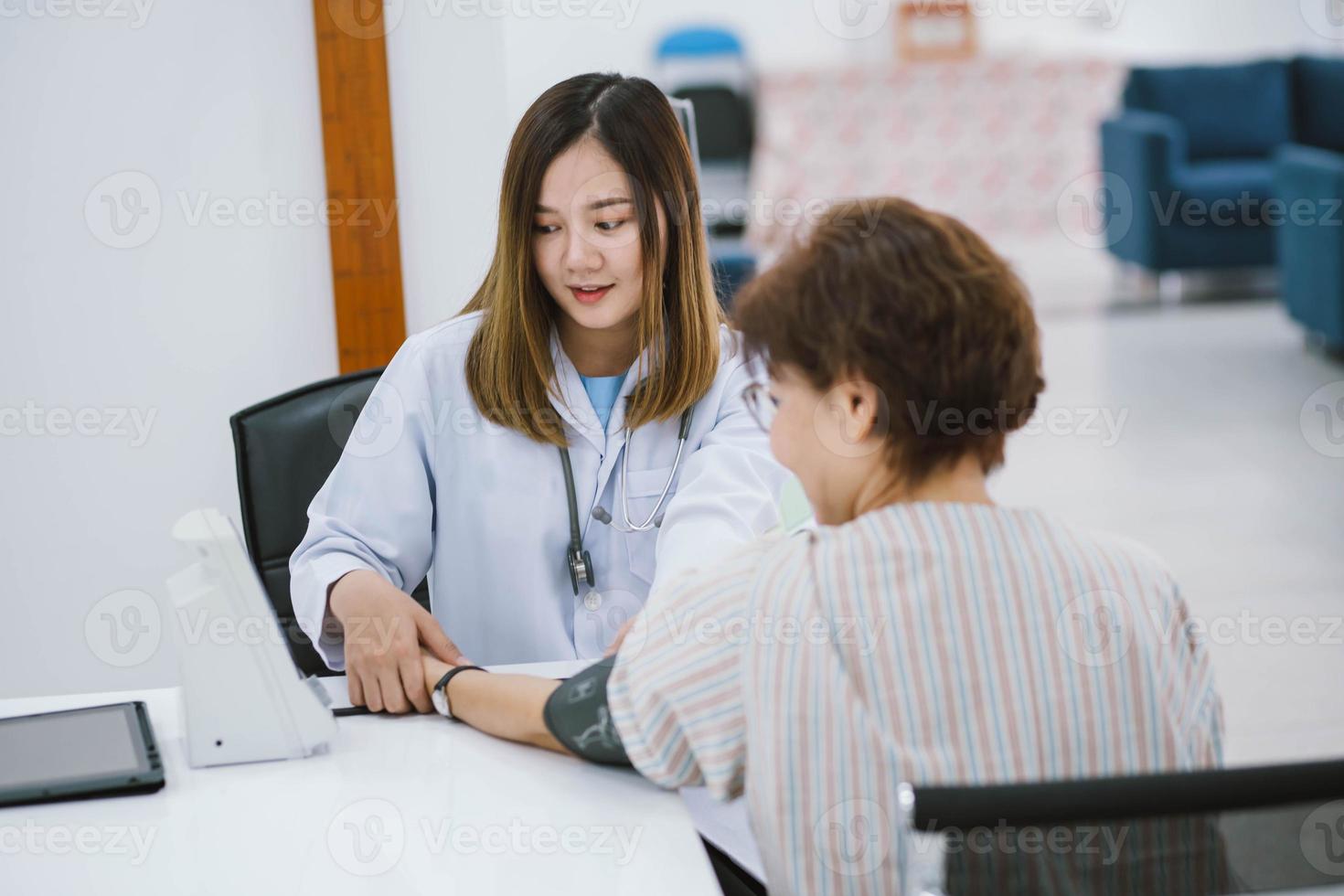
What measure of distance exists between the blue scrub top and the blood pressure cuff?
57 centimetres

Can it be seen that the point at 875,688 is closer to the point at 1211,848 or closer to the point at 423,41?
the point at 1211,848

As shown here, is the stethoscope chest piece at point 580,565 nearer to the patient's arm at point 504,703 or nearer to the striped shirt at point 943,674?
the patient's arm at point 504,703

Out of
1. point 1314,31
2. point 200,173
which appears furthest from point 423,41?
point 1314,31

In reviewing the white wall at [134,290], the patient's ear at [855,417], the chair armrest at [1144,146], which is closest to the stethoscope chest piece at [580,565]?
the patient's ear at [855,417]

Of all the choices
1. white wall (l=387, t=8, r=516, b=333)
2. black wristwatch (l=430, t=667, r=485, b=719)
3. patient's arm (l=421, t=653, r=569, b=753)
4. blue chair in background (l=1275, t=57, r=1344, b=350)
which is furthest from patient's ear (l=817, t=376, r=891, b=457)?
blue chair in background (l=1275, t=57, r=1344, b=350)

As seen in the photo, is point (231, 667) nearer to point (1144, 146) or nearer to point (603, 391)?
point (603, 391)

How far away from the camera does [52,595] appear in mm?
2674

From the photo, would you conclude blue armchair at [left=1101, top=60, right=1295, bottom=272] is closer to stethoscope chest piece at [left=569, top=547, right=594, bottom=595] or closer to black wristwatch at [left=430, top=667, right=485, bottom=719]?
stethoscope chest piece at [left=569, top=547, right=594, bottom=595]

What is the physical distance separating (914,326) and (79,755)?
0.90 metres

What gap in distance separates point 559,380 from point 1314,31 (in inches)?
321

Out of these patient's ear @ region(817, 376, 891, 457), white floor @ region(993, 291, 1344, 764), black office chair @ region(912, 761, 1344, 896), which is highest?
patient's ear @ region(817, 376, 891, 457)

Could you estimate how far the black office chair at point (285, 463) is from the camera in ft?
6.48

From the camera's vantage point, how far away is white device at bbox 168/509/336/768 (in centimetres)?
131

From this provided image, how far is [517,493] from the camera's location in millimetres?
1796
